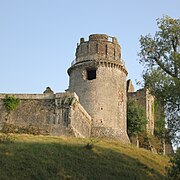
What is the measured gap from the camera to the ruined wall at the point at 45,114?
35.8m

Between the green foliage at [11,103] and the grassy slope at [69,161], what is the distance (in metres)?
5.88

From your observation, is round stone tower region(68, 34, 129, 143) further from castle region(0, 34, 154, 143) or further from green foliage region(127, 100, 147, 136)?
green foliage region(127, 100, 147, 136)

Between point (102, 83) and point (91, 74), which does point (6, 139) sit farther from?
point (91, 74)

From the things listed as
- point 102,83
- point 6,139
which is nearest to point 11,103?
point 6,139

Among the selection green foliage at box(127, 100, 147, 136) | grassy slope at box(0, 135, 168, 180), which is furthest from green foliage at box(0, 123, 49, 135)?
green foliage at box(127, 100, 147, 136)

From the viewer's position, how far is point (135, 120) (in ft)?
153

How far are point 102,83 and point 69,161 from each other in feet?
56.7

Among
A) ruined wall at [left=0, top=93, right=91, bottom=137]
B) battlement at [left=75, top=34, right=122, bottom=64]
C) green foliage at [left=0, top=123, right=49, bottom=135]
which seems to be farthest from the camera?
battlement at [left=75, top=34, right=122, bottom=64]

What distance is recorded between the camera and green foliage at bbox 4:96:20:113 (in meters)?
36.6

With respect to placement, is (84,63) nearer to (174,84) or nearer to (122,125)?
(122,125)

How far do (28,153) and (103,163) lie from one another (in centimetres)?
433

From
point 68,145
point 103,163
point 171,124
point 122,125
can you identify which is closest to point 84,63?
point 122,125

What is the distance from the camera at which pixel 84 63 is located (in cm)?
4312

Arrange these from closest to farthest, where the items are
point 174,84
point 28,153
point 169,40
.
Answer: point 174,84 < point 169,40 < point 28,153
